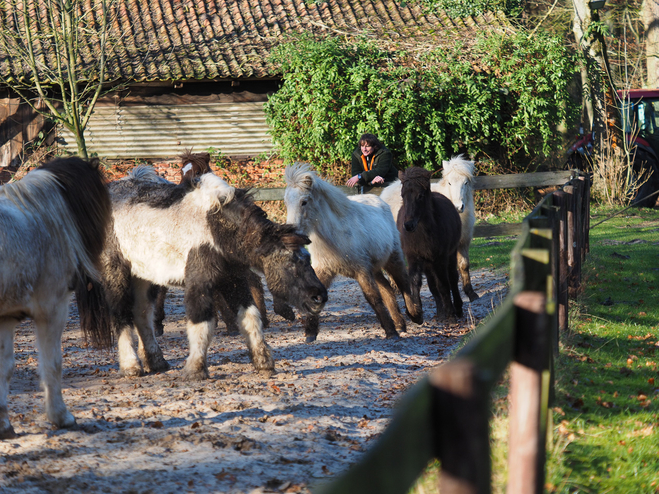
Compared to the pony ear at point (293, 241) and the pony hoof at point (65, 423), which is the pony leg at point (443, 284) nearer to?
the pony ear at point (293, 241)

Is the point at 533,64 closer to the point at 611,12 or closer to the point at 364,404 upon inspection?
the point at 611,12

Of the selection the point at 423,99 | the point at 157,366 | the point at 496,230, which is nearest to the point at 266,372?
the point at 157,366

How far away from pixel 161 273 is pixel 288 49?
1106 cm

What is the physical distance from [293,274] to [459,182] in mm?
4653

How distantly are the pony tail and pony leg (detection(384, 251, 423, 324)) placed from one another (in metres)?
3.55

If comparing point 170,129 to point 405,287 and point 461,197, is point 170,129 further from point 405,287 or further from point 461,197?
point 405,287

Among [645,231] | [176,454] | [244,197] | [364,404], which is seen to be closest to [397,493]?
[176,454]

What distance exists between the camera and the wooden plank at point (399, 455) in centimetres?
98

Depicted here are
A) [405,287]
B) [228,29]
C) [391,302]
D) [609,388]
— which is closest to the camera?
[609,388]

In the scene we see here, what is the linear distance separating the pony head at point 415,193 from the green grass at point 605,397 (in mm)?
2014

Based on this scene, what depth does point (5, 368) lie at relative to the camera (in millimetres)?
3920

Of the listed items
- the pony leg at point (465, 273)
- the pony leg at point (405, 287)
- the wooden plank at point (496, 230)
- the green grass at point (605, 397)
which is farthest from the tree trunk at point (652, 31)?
the pony leg at point (405, 287)

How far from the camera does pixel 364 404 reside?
472 centimetres

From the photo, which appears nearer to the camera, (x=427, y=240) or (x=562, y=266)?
(x=562, y=266)
